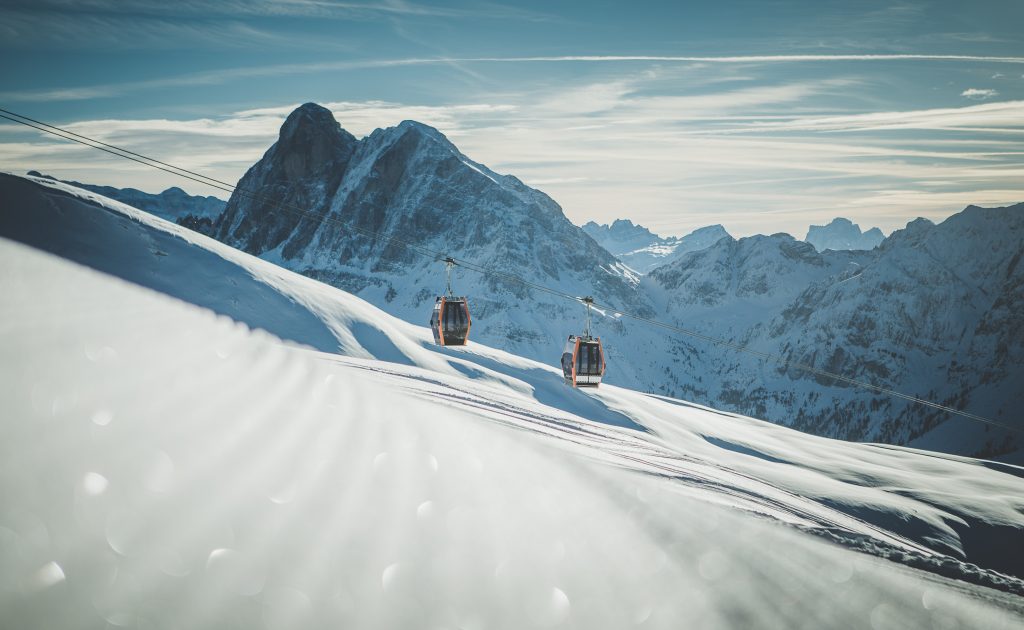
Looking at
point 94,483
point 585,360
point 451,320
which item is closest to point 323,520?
point 94,483

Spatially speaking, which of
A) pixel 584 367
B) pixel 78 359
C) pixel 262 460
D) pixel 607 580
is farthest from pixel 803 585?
pixel 584 367

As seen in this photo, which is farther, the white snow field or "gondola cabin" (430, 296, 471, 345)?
"gondola cabin" (430, 296, 471, 345)

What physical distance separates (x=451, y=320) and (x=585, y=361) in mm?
7049

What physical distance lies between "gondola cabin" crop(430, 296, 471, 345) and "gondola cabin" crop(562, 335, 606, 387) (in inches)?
218

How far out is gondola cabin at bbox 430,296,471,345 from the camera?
2847cm

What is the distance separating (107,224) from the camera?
26.4 metres

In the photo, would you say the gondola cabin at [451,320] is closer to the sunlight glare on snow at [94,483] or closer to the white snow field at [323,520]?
the white snow field at [323,520]

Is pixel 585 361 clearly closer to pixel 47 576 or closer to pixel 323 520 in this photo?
pixel 323 520

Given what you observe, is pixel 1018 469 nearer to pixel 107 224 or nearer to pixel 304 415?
pixel 304 415

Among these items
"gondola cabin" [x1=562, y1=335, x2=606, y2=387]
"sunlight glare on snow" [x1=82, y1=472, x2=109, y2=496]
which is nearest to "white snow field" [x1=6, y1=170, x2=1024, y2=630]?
"sunlight glare on snow" [x1=82, y1=472, x2=109, y2=496]

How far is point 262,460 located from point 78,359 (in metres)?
3.80

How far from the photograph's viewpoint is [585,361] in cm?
2669

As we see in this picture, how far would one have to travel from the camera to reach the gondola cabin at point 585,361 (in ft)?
86.5

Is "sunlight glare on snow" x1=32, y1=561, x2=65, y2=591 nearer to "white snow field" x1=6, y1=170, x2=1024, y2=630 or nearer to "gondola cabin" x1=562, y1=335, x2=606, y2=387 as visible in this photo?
"white snow field" x1=6, y1=170, x2=1024, y2=630
